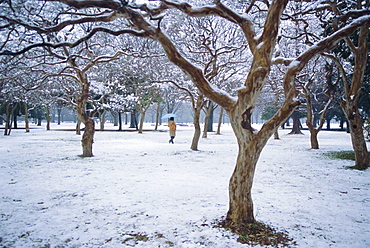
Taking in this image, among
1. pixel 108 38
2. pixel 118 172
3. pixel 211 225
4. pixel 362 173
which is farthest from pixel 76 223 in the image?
pixel 108 38

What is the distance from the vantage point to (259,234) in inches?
142

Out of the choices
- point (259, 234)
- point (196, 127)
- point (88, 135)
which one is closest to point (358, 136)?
point (259, 234)

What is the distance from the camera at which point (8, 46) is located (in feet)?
32.9

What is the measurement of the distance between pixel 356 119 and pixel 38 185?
9512mm

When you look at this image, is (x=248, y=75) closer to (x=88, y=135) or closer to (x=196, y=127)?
(x=88, y=135)

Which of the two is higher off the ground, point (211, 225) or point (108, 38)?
point (108, 38)

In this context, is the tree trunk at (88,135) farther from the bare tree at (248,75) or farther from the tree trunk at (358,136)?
the tree trunk at (358,136)

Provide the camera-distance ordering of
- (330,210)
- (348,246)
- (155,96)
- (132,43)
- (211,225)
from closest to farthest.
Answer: (348,246) < (211,225) < (330,210) < (132,43) < (155,96)

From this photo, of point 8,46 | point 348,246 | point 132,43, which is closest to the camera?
point 348,246

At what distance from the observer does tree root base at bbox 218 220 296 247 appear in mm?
3379

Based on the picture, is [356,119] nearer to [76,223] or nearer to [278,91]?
[76,223]

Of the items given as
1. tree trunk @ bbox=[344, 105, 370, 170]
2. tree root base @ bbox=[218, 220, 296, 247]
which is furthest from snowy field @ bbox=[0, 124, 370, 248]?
tree trunk @ bbox=[344, 105, 370, 170]

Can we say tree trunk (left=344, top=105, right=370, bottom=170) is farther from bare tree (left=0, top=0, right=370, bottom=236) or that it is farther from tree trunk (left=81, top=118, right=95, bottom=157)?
tree trunk (left=81, top=118, right=95, bottom=157)

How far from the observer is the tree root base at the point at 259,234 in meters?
3.38
